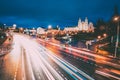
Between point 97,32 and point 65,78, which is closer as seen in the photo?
point 65,78

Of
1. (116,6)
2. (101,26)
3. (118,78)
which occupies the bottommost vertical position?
(118,78)

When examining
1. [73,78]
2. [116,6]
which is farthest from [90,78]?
[116,6]

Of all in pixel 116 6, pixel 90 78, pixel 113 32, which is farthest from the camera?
pixel 116 6

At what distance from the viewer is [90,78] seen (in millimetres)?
26625

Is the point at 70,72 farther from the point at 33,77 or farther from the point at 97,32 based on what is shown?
the point at 97,32

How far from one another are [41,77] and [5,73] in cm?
635

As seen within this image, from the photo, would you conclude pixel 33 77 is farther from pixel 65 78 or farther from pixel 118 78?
pixel 118 78

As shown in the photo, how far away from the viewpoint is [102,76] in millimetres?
28156

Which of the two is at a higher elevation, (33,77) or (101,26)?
(101,26)

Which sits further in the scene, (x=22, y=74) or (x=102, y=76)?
(x=22, y=74)

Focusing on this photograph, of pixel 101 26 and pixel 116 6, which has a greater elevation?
pixel 116 6

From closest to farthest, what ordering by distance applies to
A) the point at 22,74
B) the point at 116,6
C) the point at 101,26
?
the point at 22,74, the point at 116,6, the point at 101,26

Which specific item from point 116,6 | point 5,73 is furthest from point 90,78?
point 116,6

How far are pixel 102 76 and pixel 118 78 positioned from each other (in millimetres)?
2143
